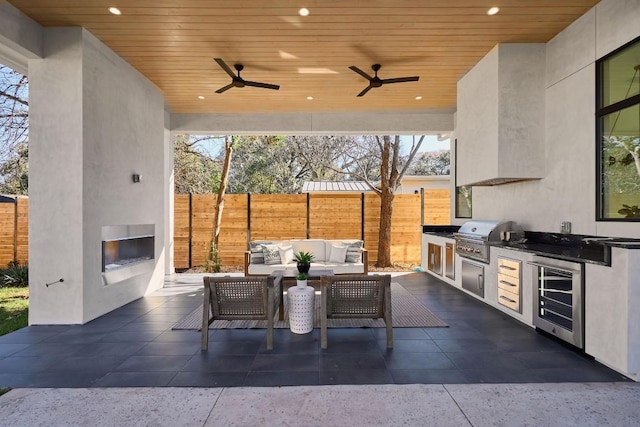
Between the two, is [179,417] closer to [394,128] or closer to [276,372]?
[276,372]

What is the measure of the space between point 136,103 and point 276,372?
4608 mm

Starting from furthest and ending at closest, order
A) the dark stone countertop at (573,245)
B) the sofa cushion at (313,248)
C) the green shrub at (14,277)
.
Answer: the sofa cushion at (313,248) < the green shrub at (14,277) < the dark stone countertop at (573,245)

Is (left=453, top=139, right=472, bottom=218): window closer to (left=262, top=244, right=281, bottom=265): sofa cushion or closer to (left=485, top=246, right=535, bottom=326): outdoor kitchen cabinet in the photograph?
(left=485, top=246, right=535, bottom=326): outdoor kitchen cabinet

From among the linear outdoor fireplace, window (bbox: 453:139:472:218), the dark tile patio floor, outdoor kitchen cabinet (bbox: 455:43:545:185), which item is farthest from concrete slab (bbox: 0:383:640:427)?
window (bbox: 453:139:472:218)

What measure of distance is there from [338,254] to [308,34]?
149 inches

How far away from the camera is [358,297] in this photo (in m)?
3.38

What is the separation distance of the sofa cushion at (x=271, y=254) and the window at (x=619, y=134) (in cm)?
474

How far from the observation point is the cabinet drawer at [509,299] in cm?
401

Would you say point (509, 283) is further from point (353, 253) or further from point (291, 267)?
point (291, 267)

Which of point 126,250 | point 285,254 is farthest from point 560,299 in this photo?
point 126,250

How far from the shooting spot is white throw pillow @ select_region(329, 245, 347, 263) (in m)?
6.34

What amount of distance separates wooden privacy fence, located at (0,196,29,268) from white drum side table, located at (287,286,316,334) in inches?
258

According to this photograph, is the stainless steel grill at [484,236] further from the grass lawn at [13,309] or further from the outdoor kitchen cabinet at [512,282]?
the grass lawn at [13,309]

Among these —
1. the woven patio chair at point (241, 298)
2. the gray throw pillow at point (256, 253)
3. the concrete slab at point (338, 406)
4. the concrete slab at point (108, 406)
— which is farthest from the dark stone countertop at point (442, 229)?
the concrete slab at point (108, 406)
